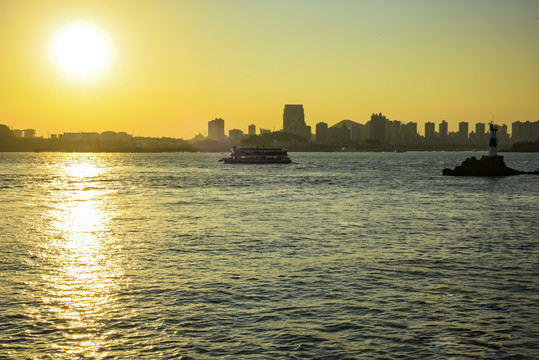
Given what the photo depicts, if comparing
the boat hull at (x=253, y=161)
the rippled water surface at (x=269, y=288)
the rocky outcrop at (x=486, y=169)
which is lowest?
the rippled water surface at (x=269, y=288)

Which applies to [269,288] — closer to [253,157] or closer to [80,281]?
[80,281]

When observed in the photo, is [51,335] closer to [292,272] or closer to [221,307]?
[221,307]

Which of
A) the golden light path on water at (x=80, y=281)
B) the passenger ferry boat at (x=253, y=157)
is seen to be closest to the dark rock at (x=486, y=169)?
the golden light path on water at (x=80, y=281)

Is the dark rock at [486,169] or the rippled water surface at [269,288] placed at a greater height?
the dark rock at [486,169]

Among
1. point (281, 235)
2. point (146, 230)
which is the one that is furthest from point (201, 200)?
point (281, 235)

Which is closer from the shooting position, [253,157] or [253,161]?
[253,161]

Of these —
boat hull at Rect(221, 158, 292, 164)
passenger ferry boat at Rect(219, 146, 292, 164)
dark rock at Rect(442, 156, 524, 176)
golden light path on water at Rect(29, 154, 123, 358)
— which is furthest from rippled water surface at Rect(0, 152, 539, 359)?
passenger ferry boat at Rect(219, 146, 292, 164)

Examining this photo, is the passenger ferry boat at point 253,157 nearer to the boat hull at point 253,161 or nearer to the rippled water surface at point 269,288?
the boat hull at point 253,161

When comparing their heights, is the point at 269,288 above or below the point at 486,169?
below

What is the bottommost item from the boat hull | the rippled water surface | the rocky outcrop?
the rippled water surface

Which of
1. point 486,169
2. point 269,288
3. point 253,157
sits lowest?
point 269,288

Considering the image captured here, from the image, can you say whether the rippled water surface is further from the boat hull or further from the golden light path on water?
the boat hull

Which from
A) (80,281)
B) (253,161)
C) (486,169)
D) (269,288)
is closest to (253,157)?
(253,161)

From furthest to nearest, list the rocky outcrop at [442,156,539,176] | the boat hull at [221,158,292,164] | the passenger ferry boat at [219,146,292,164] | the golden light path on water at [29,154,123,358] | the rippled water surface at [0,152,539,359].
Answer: the passenger ferry boat at [219,146,292,164]
the boat hull at [221,158,292,164]
the rocky outcrop at [442,156,539,176]
the golden light path on water at [29,154,123,358]
the rippled water surface at [0,152,539,359]
